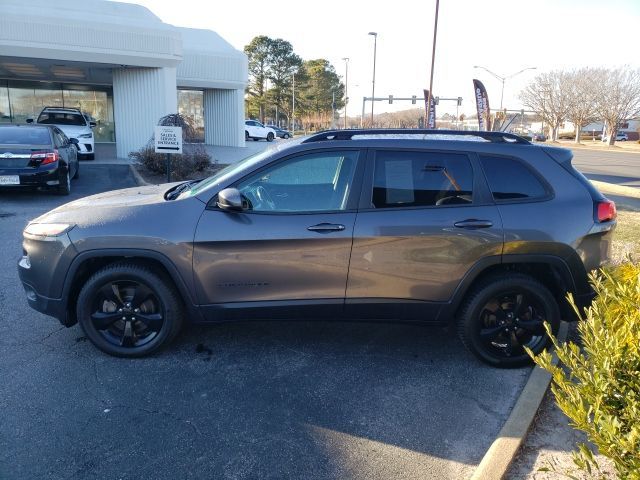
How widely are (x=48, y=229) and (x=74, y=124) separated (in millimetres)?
15782

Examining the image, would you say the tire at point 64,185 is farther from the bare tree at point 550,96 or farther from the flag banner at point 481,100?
the bare tree at point 550,96

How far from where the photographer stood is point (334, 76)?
74875mm

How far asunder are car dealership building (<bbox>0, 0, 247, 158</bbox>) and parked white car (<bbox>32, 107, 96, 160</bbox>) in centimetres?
179

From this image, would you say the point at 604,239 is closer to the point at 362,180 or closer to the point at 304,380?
the point at 362,180

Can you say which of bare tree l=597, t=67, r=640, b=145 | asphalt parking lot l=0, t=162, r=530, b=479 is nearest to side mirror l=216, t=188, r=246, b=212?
asphalt parking lot l=0, t=162, r=530, b=479

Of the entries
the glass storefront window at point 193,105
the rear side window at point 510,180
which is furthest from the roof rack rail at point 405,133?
the glass storefront window at point 193,105

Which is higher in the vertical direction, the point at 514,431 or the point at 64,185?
the point at 64,185

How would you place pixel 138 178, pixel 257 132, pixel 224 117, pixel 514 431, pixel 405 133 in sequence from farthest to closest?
pixel 257 132, pixel 224 117, pixel 138 178, pixel 405 133, pixel 514 431

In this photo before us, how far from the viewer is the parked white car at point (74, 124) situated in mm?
17117

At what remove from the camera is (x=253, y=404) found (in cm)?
337

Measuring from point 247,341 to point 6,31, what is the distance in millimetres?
17316

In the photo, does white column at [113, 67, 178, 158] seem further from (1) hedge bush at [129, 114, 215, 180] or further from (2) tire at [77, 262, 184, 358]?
(2) tire at [77, 262, 184, 358]

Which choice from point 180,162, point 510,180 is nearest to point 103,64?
point 180,162

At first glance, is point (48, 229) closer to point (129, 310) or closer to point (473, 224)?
point (129, 310)
